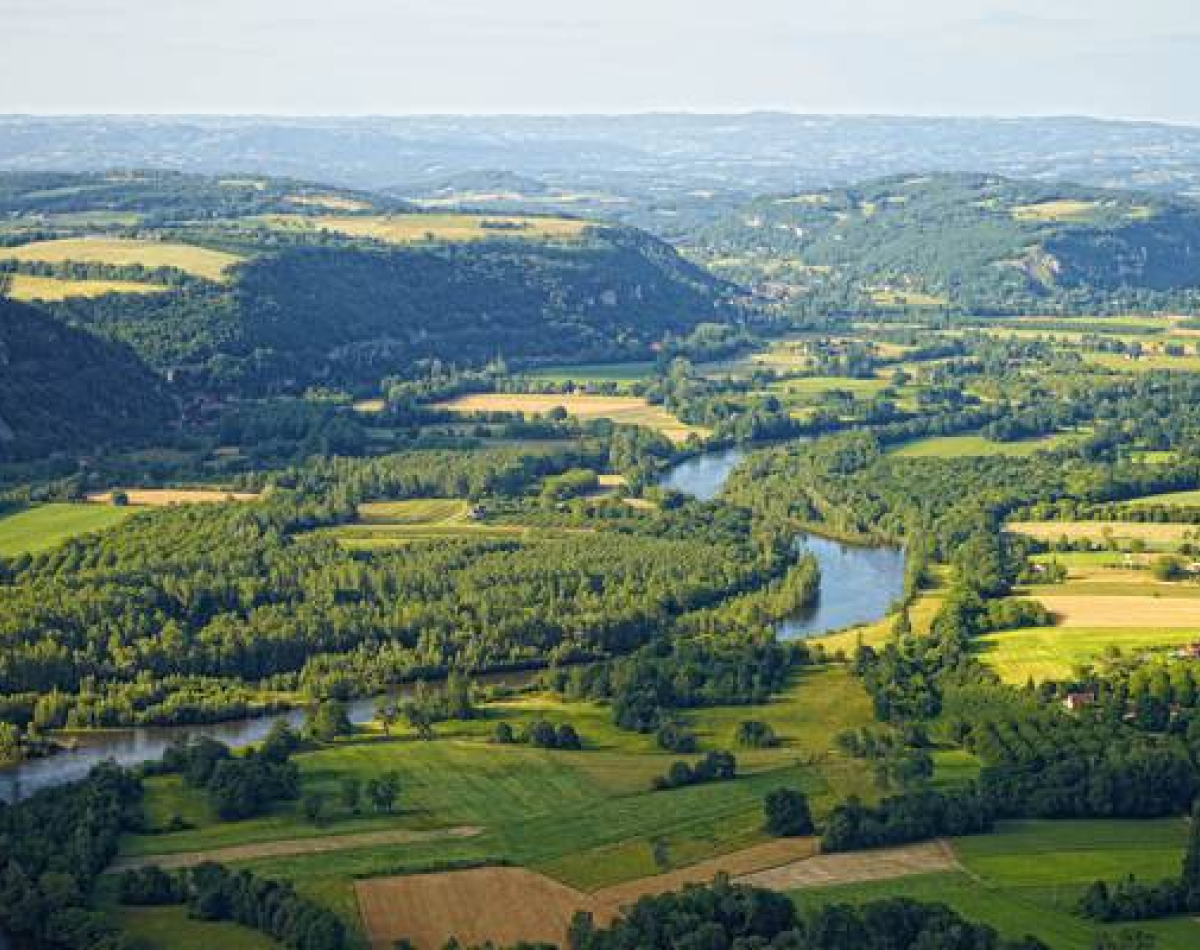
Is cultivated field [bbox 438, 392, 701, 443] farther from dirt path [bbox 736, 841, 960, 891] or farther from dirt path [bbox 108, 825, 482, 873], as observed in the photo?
dirt path [bbox 736, 841, 960, 891]

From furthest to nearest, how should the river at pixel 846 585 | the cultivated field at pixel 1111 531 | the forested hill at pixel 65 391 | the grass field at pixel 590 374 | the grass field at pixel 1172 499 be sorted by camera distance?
the grass field at pixel 590 374 < the forested hill at pixel 65 391 < the grass field at pixel 1172 499 < the cultivated field at pixel 1111 531 < the river at pixel 846 585

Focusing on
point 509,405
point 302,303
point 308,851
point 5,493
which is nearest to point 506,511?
point 5,493

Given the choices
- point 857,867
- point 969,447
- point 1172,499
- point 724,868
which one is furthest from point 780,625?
point 969,447

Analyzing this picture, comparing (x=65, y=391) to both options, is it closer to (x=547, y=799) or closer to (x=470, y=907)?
(x=547, y=799)

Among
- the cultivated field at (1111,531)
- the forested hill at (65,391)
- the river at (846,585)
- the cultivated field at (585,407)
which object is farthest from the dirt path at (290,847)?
the cultivated field at (585,407)

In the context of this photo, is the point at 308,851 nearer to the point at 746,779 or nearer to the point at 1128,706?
the point at 746,779

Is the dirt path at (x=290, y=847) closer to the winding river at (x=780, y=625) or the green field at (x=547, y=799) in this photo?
the green field at (x=547, y=799)
